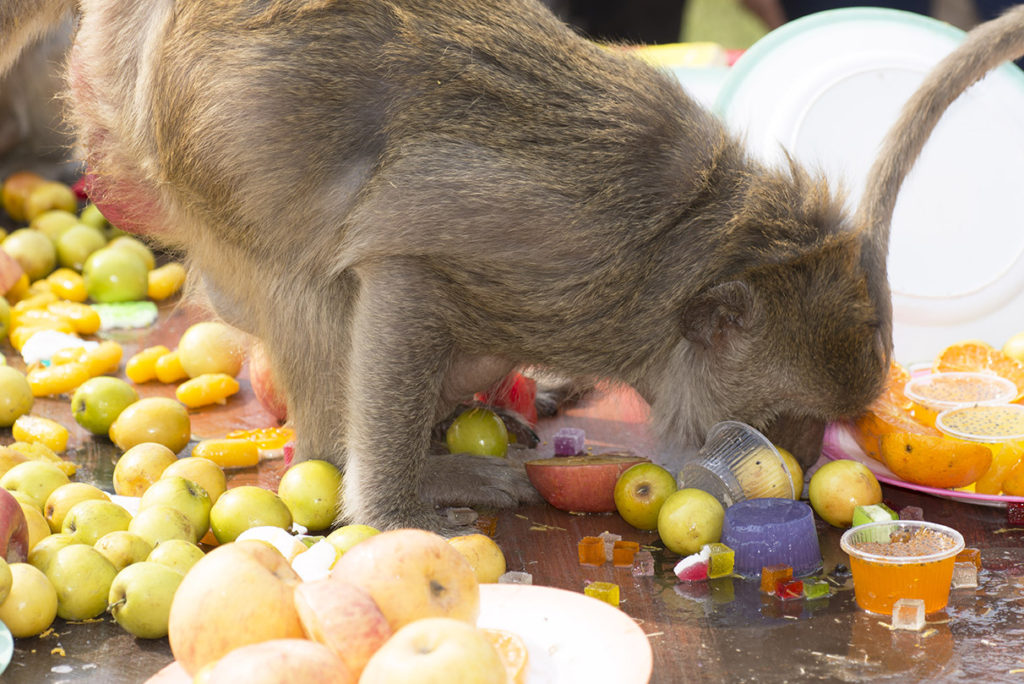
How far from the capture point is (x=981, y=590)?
110 inches

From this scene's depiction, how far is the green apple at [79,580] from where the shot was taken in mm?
2641

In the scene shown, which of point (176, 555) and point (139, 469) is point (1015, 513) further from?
point (139, 469)

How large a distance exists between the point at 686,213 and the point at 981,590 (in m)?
1.13

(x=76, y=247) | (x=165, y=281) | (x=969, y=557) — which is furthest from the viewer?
(x=76, y=247)

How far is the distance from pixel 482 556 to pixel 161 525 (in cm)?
76

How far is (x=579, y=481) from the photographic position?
3.28 m

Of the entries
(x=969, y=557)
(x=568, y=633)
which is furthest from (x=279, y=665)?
(x=969, y=557)

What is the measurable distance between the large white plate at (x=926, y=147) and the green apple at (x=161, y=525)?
Result: 229 cm

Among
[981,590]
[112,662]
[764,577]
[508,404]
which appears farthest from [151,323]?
[981,590]

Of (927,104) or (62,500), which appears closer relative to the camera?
(62,500)

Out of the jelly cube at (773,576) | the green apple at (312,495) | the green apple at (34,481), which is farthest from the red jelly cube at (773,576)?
the green apple at (34,481)

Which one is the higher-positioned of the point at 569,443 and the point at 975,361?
the point at 975,361

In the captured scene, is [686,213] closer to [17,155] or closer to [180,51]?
[180,51]

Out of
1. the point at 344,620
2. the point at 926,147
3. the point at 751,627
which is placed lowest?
the point at 751,627
